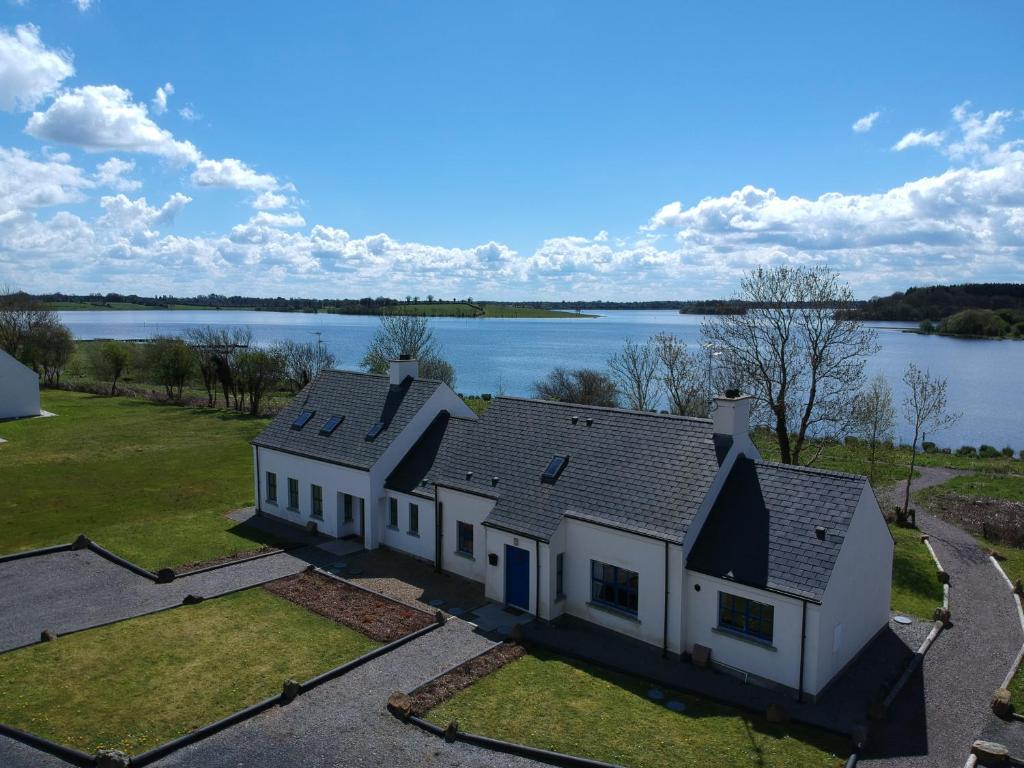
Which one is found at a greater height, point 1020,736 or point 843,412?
point 843,412

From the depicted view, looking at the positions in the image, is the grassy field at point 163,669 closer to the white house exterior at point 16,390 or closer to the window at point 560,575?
the window at point 560,575

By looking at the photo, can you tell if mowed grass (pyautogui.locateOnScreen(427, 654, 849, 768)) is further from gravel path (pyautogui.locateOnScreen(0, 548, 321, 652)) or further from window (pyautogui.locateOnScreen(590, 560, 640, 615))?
gravel path (pyautogui.locateOnScreen(0, 548, 321, 652))

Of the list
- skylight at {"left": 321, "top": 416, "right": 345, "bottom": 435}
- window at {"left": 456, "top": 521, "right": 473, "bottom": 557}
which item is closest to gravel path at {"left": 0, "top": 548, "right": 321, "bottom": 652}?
skylight at {"left": 321, "top": 416, "right": 345, "bottom": 435}

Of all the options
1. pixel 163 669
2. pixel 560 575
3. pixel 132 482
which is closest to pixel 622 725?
pixel 560 575

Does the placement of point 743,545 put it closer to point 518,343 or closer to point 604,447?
point 604,447

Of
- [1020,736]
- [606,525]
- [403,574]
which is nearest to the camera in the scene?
[1020,736]

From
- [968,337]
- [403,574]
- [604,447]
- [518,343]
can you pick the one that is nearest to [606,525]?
[604,447]

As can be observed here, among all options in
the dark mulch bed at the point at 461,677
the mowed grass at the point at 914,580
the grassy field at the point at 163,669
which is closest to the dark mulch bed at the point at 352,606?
the grassy field at the point at 163,669
